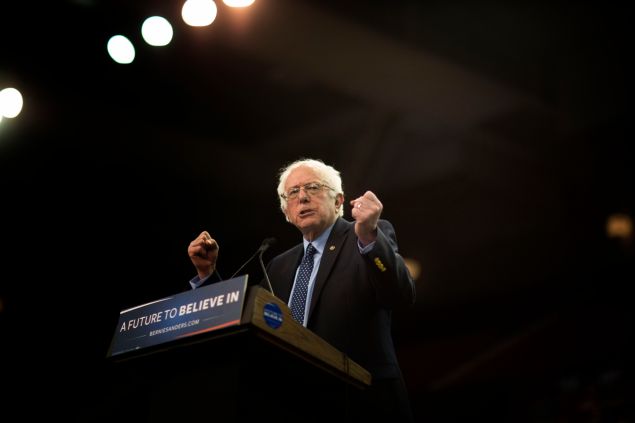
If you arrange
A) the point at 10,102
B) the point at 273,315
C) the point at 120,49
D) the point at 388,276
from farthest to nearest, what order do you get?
1. the point at 10,102
2. the point at 120,49
3. the point at 388,276
4. the point at 273,315

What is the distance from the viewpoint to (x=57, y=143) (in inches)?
188

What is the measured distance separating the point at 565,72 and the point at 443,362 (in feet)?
12.2

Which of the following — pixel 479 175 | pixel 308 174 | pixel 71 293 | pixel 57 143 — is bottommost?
pixel 308 174

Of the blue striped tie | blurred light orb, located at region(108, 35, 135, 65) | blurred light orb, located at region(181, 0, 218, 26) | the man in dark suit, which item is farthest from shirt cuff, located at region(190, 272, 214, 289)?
blurred light orb, located at region(108, 35, 135, 65)

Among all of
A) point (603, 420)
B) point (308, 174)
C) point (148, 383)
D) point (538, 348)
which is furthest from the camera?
point (538, 348)

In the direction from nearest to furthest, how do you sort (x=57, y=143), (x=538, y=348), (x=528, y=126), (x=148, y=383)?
1. (x=148, y=383)
2. (x=57, y=143)
3. (x=528, y=126)
4. (x=538, y=348)

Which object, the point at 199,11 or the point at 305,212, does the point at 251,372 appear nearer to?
the point at 305,212

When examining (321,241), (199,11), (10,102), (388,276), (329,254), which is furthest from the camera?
(10,102)

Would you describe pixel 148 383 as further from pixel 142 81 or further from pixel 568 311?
pixel 568 311

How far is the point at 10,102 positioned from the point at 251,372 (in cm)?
339

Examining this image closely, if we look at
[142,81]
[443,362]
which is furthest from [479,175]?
[142,81]

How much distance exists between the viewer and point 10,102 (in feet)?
13.0

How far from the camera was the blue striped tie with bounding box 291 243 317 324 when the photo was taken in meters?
1.88

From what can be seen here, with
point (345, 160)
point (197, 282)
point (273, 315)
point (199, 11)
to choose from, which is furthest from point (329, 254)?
point (345, 160)
